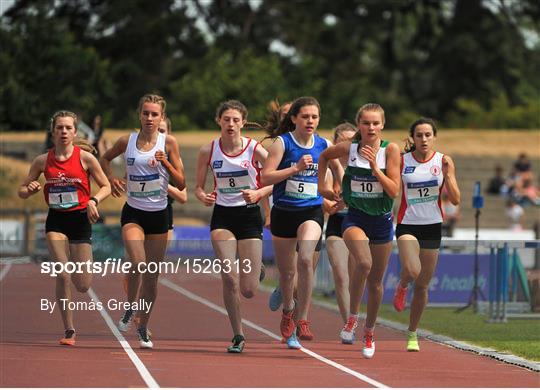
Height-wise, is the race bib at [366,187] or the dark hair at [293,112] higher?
the dark hair at [293,112]

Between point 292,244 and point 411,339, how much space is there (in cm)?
140

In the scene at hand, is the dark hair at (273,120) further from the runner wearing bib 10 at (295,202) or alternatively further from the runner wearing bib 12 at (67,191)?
Result: the runner wearing bib 12 at (67,191)

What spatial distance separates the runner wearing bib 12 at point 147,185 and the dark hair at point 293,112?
110 cm

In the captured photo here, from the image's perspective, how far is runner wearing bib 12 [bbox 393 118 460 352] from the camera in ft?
47.5

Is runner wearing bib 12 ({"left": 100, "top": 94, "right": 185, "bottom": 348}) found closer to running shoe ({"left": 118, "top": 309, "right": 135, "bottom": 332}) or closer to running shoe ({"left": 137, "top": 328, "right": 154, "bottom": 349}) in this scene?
running shoe ({"left": 137, "top": 328, "right": 154, "bottom": 349})

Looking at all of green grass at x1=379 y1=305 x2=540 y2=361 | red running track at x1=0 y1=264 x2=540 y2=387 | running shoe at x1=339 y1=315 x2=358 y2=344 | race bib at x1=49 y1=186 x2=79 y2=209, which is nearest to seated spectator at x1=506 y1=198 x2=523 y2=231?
green grass at x1=379 y1=305 x2=540 y2=361

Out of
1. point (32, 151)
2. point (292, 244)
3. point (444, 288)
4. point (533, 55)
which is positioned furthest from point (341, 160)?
point (533, 55)

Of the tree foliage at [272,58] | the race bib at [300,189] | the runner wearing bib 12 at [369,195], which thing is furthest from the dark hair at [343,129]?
the tree foliage at [272,58]

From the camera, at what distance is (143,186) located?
46.5ft

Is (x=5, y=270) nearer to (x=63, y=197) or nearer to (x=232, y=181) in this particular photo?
(x=63, y=197)

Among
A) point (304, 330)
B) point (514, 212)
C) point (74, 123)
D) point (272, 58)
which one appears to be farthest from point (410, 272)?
point (272, 58)

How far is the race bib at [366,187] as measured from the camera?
13938 millimetres

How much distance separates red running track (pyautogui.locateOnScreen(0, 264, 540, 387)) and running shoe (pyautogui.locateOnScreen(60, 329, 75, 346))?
0.35 feet

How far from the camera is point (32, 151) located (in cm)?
4803
